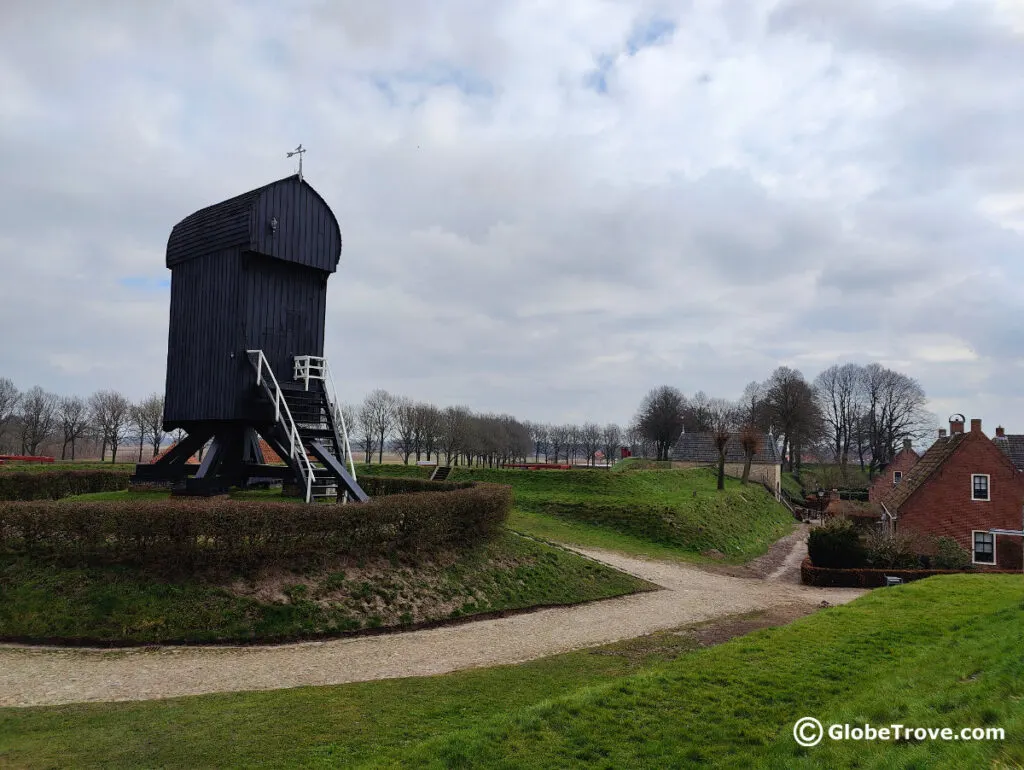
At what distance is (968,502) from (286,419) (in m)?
28.1

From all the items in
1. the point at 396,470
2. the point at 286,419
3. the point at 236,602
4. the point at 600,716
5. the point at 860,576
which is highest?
the point at 286,419

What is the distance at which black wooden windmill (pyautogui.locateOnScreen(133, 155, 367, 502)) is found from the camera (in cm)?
1825

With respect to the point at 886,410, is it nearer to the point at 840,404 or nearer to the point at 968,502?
the point at 840,404

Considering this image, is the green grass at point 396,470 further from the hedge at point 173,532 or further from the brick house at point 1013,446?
the brick house at point 1013,446

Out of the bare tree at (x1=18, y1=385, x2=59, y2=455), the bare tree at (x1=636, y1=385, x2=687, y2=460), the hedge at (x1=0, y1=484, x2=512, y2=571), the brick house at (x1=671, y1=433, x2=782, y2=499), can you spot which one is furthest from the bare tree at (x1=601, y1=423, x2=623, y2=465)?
the hedge at (x1=0, y1=484, x2=512, y2=571)

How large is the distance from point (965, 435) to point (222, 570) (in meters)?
30.7

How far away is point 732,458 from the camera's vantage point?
59.9 meters

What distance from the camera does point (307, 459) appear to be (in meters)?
17.7

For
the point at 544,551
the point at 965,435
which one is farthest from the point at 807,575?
the point at 965,435

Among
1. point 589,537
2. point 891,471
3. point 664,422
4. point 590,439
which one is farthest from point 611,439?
point 589,537

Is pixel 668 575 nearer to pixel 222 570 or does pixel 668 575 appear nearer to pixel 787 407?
pixel 222 570

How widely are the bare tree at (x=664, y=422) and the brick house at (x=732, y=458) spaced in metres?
17.6

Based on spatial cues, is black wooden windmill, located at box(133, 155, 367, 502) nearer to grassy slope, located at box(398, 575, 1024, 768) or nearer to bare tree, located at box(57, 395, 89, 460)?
grassy slope, located at box(398, 575, 1024, 768)

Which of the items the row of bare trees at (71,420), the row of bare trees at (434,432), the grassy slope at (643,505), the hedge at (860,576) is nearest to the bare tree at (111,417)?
the row of bare trees at (71,420)
